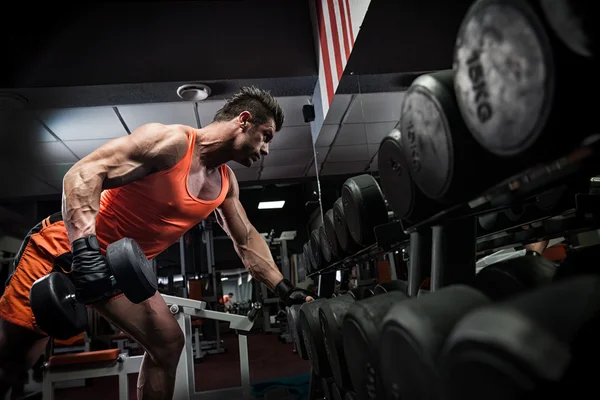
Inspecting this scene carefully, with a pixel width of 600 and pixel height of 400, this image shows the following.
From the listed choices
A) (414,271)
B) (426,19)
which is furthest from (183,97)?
(414,271)

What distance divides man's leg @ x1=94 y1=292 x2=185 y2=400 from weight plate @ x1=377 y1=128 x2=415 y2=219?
109cm

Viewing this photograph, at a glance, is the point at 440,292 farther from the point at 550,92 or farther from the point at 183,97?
the point at 183,97

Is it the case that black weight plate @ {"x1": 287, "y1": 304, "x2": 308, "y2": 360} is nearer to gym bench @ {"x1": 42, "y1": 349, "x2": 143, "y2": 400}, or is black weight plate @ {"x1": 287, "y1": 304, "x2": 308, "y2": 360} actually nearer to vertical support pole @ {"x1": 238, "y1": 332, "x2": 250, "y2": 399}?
vertical support pole @ {"x1": 238, "y1": 332, "x2": 250, "y2": 399}

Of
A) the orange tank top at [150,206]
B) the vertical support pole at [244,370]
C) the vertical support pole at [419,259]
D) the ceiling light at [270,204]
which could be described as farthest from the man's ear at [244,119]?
the ceiling light at [270,204]

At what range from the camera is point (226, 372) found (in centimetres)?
455

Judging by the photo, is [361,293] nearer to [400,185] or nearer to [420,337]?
[400,185]

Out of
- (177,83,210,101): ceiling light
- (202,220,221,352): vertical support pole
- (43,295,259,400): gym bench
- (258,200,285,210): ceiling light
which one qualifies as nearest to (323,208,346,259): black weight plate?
(43,295,259,400): gym bench

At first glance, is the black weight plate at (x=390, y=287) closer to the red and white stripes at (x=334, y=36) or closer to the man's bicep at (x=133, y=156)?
the man's bicep at (x=133, y=156)

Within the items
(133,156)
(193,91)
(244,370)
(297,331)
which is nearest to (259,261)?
(297,331)

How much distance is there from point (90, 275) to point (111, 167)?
16.9 inches

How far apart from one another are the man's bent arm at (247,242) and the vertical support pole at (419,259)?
1229 mm

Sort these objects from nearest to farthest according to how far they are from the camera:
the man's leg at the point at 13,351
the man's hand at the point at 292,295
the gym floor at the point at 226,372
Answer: the man's leg at the point at 13,351 → the man's hand at the point at 292,295 → the gym floor at the point at 226,372

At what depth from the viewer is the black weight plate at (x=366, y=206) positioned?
1243 mm

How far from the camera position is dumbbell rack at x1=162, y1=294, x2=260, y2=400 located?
2.75 metres
